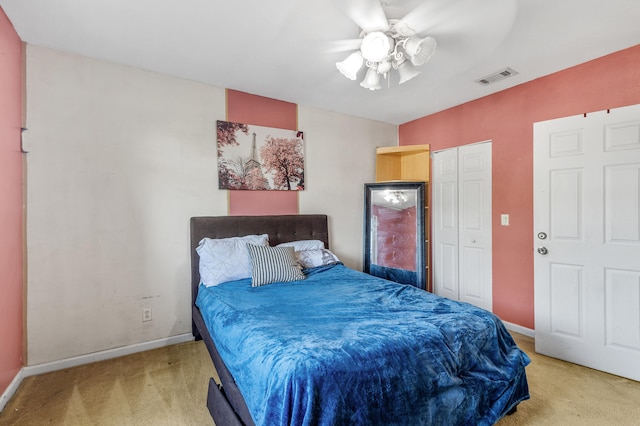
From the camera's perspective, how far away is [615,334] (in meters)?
2.26

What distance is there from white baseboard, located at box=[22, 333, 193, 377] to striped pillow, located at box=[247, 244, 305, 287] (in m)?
1.06

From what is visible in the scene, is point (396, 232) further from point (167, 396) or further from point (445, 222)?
point (167, 396)

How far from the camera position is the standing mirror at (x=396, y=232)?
3627 millimetres

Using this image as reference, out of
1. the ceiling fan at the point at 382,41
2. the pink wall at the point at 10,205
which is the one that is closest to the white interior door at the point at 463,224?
the ceiling fan at the point at 382,41

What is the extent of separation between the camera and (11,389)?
1950 millimetres

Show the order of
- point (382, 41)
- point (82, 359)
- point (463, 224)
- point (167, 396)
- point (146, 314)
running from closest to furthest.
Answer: point (382, 41) < point (167, 396) < point (82, 359) < point (146, 314) < point (463, 224)

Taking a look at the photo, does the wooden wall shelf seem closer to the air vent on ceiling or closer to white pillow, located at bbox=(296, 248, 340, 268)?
the air vent on ceiling

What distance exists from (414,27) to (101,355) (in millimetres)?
3473

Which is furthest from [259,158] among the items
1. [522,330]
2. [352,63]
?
[522,330]

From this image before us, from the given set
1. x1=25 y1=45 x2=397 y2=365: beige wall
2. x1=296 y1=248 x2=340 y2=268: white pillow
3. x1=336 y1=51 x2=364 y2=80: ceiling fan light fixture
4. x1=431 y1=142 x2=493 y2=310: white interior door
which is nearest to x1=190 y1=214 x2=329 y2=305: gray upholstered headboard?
x1=25 y1=45 x2=397 y2=365: beige wall

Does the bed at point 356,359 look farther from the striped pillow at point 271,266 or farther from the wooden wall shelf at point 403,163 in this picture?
the wooden wall shelf at point 403,163

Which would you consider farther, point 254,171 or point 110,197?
point 254,171

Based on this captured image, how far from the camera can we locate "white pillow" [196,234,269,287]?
8.20ft

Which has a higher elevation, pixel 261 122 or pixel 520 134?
→ pixel 261 122
